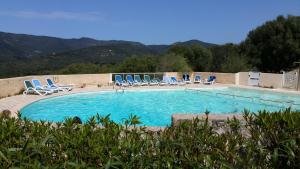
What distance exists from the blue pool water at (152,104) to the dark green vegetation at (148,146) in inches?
390

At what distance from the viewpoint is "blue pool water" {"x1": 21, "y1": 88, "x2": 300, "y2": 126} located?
45.4 feet

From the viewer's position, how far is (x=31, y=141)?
2453 millimetres

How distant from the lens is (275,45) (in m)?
34.7

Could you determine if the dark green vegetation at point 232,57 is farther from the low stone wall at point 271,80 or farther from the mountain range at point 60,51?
the low stone wall at point 271,80

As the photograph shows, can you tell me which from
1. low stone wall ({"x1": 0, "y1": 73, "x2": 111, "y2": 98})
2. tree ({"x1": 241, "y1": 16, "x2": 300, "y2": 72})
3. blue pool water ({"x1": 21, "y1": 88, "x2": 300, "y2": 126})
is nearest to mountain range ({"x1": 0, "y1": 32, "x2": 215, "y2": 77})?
tree ({"x1": 241, "y1": 16, "x2": 300, "y2": 72})

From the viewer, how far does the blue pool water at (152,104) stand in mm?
13844

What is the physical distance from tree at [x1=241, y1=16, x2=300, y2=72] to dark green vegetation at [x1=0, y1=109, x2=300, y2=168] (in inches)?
1299

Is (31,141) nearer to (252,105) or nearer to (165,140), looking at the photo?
(165,140)

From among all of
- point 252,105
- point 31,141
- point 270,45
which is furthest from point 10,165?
point 270,45

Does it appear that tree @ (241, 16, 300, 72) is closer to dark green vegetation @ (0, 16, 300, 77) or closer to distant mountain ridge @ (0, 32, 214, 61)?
dark green vegetation @ (0, 16, 300, 77)

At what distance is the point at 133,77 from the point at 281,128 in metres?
20.6

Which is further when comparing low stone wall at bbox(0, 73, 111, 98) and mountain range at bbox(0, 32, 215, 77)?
mountain range at bbox(0, 32, 215, 77)

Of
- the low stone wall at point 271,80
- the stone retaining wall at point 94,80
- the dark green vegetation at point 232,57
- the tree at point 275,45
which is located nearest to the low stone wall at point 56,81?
the stone retaining wall at point 94,80

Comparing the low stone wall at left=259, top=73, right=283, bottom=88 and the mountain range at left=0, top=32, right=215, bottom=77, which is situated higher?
the mountain range at left=0, top=32, right=215, bottom=77
